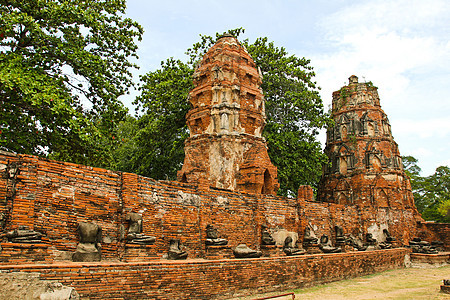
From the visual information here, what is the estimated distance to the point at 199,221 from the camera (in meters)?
9.22

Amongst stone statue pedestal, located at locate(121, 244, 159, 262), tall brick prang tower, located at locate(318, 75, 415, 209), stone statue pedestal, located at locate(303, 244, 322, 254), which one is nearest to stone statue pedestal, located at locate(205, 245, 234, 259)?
stone statue pedestal, located at locate(121, 244, 159, 262)

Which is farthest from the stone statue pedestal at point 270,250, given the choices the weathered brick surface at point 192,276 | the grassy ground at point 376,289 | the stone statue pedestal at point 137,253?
the stone statue pedestal at point 137,253

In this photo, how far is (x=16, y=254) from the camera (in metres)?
5.57

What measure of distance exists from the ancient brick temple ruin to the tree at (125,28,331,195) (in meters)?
2.71

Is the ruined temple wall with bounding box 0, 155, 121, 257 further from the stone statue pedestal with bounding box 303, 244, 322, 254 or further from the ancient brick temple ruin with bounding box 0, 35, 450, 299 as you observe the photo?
the stone statue pedestal with bounding box 303, 244, 322, 254

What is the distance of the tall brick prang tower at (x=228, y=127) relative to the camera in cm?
1339

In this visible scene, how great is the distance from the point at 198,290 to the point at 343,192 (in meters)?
18.1

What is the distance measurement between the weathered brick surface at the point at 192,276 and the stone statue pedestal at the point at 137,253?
910 millimetres

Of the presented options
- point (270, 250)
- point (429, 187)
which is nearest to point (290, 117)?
point (270, 250)

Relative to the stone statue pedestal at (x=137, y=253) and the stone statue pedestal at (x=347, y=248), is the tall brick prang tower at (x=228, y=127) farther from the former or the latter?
the stone statue pedestal at (x=137, y=253)

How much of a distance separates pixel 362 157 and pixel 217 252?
1688 centimetres

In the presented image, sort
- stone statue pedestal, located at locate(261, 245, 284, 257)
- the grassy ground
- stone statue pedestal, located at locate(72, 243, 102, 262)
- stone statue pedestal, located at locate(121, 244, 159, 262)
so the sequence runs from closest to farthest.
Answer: stone statue pedestal, located at locate(72, 243, 102, 262) → stone statue pedestal, located at locate(121, 244, 159, 262) → the grassy ground → stone statue pedestal, located at locate(261, 245, 284, 257)

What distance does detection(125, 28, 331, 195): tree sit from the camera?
17.7m

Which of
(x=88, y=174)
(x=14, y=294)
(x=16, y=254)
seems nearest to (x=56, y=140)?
(x=88, y=174)
